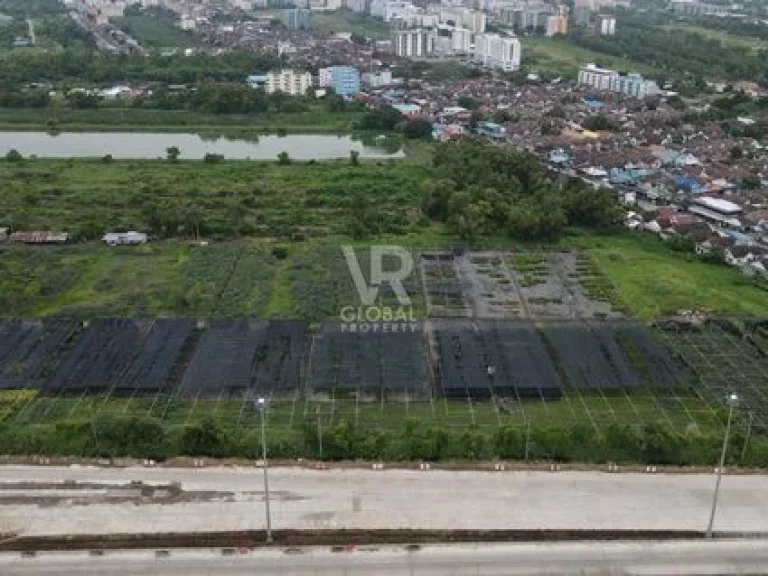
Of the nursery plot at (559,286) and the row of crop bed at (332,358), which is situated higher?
the row of crop bed at (332,358)

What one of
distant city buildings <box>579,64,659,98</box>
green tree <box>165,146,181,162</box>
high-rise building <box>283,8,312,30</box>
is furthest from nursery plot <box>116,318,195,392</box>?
high-rise building <box>283,8,312,30</box>

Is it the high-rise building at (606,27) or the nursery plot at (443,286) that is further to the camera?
Answer: the high-rise building at (606,27)

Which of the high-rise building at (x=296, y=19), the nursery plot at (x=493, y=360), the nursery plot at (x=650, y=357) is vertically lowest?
the nursery plot at (x=650, y=357)

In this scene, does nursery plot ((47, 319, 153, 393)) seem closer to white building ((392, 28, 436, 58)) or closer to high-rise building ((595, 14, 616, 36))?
white building ((392, 28, 436, 58))

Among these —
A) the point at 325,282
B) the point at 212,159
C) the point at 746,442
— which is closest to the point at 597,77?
the point at 212,159

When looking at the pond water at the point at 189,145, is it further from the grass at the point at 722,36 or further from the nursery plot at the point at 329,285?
the grass at the point at 722,36

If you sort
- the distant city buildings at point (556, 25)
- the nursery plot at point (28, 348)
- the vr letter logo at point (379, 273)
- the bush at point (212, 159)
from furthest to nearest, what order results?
the distant city buildings at point (556, 25)
the bush at point (212, 159)
the vr letter logo at point (379, 273)
the nursery plot at point (28, 348)

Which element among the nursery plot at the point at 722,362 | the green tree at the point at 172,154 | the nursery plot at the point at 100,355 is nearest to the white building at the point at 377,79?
the green tree at the point at 172,154

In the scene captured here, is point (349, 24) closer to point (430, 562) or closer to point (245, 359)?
point (245, 359)
